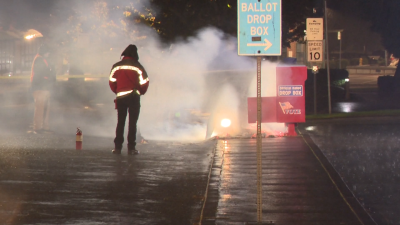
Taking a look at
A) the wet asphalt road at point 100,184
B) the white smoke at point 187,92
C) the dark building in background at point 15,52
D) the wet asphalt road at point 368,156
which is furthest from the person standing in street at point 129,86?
the dark building in background at point 15,52

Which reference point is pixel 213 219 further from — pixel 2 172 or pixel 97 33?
pixel 97 33

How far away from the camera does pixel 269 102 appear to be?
10.8m

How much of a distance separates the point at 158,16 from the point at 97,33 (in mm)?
12844

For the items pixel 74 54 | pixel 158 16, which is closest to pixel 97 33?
pixel 74 54

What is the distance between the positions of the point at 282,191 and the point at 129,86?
137 inches

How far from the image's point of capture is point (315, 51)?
15.4 meters

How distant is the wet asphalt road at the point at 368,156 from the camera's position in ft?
20.3

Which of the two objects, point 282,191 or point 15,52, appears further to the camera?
point 15,52

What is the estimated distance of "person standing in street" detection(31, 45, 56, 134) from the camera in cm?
1181

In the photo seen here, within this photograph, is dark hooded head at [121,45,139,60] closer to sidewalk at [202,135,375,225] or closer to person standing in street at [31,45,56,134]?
sidewalk at [202,135,375,225]

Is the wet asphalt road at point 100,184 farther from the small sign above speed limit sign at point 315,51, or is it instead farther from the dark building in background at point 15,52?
the dark building in background at point 15,52

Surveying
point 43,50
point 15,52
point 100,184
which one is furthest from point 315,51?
point 15,52

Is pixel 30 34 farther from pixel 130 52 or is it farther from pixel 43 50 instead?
pixel 130 52

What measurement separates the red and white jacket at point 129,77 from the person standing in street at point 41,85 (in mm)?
3442
